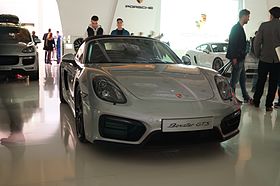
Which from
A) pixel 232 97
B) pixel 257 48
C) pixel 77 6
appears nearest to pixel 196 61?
pixel 77 6

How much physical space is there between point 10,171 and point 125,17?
36.2ft

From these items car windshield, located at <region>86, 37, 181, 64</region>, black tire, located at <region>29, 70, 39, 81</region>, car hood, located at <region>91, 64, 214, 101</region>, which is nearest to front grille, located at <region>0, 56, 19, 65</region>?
black tire, located at <region>29, 70, 39, 81</region>

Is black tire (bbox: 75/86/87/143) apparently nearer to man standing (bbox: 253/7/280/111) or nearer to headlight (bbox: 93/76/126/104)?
headlight (bbox: 93/76/126/104)

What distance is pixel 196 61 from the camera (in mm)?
10477

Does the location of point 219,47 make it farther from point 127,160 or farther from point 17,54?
point 127,160

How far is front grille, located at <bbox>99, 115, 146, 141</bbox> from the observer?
2436mm

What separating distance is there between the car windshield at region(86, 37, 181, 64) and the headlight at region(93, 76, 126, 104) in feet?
2.10

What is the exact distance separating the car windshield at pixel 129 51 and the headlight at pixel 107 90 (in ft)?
2.10

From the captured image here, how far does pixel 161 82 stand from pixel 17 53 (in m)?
5.20

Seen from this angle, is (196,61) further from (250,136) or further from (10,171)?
(10,171)

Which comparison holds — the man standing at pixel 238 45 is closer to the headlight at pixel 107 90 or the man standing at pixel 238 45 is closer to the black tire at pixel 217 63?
the headlight at pixel 107 90

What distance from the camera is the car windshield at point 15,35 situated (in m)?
7.54

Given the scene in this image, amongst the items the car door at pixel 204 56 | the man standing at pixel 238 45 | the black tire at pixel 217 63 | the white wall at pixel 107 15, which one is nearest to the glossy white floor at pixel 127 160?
the man standing at pixel 238 45

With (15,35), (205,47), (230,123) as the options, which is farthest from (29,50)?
(230,123)
